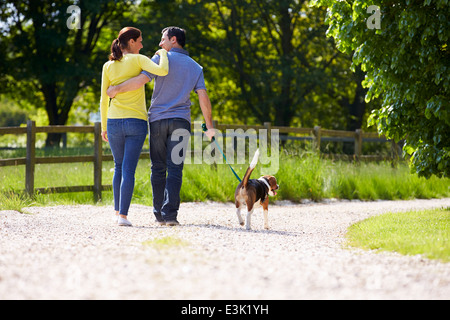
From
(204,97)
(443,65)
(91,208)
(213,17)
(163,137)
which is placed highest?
(213,17)

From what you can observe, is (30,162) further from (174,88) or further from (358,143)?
(358,143)

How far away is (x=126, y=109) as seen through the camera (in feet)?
21.2

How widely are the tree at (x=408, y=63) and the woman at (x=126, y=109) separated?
297cm

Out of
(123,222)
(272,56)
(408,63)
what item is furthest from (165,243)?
(272,56)

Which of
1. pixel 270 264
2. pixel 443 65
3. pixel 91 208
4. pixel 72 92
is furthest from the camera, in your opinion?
pixel 72 92

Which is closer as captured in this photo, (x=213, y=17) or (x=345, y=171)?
(x=345, y=171)

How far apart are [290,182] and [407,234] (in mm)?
5425

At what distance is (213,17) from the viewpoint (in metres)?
25.2

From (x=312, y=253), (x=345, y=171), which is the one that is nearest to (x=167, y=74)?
(x=312, y=253)

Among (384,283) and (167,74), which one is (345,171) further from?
(384,283)

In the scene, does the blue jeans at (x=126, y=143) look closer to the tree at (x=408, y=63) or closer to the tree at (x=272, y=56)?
the tree at (x=408, y=63)

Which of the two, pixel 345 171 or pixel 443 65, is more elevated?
pixel 443 65
